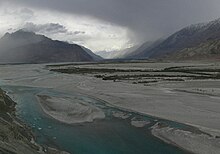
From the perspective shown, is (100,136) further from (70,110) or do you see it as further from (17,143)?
(70,110)

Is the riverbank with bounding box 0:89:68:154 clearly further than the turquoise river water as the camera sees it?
No

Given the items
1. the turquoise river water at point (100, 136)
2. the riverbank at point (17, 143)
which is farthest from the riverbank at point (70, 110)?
the riverbank at point (17, 143)

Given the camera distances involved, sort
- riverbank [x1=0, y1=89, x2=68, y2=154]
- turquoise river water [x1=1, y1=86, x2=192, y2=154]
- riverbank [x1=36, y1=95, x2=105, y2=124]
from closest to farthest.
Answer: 1. riverbank [x1=0, y1=89, x2=68, y2=154]
2. turquoise river water [x1=1, y1=86, x2=192, y2=154]
3. riverbank [x1=36, y1=95, x2=105, y2=124]

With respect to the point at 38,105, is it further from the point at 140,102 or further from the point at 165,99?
the point at 165,99

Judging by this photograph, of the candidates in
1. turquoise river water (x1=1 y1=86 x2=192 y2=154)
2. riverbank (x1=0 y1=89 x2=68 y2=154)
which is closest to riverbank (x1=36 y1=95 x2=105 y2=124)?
turquoise river water (x1=1 y1=86 x2=192 y2=154)

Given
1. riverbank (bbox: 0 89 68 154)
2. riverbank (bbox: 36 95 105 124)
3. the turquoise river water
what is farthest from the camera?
riverbank (bbox: 36 95 105 124)

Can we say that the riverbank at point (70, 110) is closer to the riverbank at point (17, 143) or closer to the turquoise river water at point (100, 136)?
the turquoise river water at point (100, 136)

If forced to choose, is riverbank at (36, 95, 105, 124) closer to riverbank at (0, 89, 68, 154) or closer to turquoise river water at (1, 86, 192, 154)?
turquoise river water at (1, 86, 192, 154)

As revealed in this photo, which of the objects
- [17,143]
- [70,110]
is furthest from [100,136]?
[70,110]

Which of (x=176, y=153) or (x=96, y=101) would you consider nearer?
(x=176, y=153)

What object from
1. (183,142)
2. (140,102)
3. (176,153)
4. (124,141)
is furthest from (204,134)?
(140,102)

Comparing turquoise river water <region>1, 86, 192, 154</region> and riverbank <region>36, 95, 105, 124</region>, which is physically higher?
riverbank <region>36, 95, 105, 124</region>
